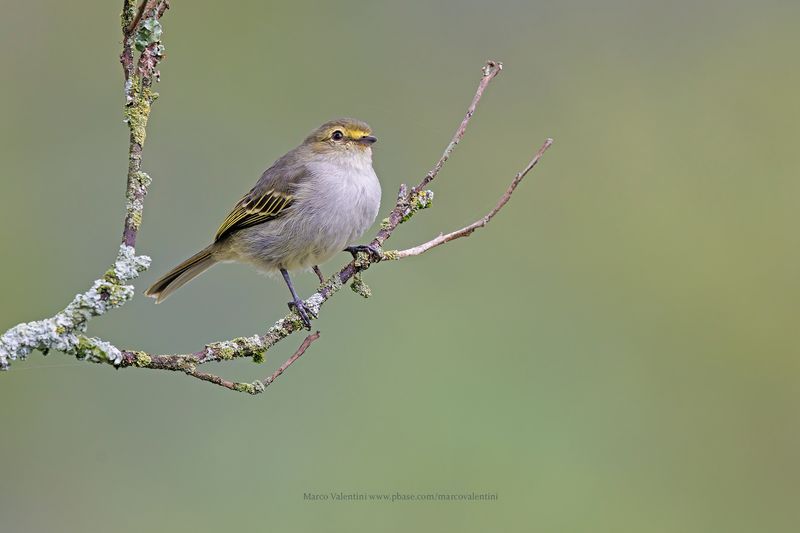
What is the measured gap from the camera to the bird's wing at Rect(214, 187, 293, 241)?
5188 millimetres

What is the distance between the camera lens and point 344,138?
17.5 feet

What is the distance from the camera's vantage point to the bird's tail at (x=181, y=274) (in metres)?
5.05

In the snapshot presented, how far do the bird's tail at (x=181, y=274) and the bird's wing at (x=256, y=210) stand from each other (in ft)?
0.47

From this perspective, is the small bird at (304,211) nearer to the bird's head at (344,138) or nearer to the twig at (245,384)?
the bird's head at (344,138)

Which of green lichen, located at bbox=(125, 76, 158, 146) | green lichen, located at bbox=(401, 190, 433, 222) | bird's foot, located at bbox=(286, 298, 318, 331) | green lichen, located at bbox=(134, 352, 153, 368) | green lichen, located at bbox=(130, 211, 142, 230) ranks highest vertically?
green lichen, located at bbox=(401, 190, 433, 222)

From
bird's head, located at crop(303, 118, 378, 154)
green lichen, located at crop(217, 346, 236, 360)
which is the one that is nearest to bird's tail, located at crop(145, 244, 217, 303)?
bird's head, located at crop(303, 118, 378, 154)

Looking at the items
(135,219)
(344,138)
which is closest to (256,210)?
(344,138)

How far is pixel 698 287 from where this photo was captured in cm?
781

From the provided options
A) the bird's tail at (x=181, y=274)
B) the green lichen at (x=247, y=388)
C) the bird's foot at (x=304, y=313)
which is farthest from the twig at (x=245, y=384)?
the bird's tail at (x=181, y=274)

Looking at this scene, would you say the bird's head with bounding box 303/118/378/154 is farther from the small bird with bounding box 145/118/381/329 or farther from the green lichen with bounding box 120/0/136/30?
the green lichen with bounding box 120/0/136/30

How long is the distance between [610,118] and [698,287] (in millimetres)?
1987

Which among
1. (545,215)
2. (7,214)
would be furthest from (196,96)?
(545,215)

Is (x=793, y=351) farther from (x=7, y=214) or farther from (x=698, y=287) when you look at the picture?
(x=7, y=214)

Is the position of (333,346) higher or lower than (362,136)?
lower
